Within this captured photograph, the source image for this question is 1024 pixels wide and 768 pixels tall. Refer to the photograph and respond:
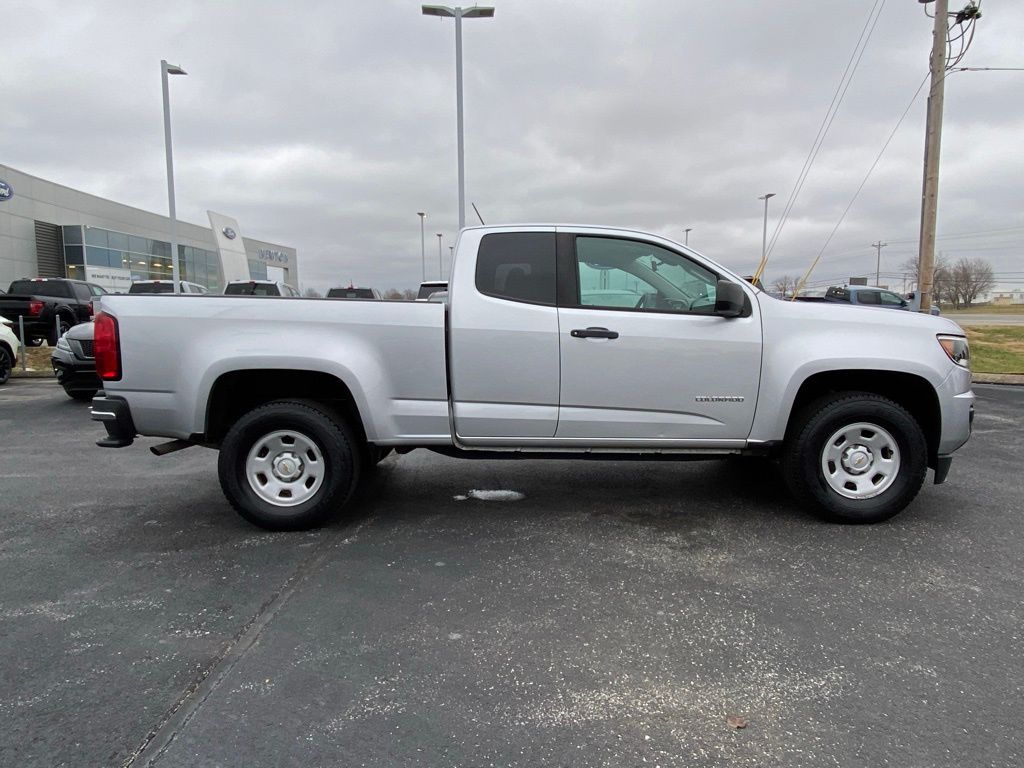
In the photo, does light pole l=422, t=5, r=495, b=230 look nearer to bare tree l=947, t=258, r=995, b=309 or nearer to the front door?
the front door

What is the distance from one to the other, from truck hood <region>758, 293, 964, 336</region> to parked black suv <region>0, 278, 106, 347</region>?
593 inches

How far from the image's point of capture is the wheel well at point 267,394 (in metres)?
4.07

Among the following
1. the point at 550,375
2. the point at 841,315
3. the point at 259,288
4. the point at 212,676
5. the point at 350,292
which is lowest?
the point at 212,676

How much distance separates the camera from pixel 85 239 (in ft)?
116

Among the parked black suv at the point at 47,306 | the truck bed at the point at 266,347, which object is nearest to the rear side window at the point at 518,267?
the truck bed at the point at 266,347

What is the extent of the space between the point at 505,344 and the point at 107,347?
2499mm

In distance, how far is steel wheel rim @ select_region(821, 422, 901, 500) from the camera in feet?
13.5

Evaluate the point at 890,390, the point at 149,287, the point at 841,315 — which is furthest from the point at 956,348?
the point at 149,287

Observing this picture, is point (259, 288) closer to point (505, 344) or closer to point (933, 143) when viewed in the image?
point (505, 344)

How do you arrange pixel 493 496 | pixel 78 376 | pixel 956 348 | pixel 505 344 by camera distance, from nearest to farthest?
pixel 505 344
pixel 956 348
pixel 493 496
pixel 78 376

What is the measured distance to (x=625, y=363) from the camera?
400 cm

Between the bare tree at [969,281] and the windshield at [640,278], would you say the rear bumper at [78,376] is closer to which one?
the windshield at [640,278]

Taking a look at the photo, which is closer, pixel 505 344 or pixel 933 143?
pixel 505 344

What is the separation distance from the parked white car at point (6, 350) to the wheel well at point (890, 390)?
42.8 feet
